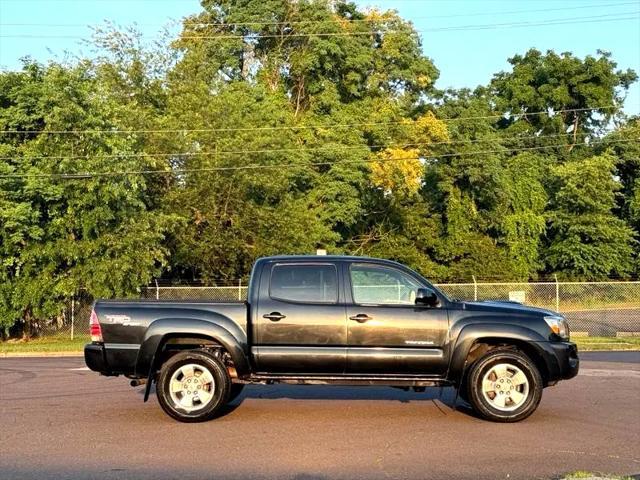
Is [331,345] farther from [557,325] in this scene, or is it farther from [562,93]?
[562,93]

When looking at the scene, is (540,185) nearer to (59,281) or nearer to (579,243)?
(579,243)

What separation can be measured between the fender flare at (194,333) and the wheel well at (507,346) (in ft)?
8.98

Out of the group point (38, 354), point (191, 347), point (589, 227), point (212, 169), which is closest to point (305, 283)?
point (191, 347)

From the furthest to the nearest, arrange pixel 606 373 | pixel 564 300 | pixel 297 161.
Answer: pixel 297 161
pixel 564 300
pixel 606 373

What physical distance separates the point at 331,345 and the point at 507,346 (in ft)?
7.18

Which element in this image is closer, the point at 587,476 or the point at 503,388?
the point at 587,476

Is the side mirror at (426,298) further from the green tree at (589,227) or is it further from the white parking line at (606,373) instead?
the green tree at (589,227)

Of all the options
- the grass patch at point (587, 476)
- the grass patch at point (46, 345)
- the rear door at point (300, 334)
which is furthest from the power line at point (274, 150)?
the grass patch at point (587, 476)

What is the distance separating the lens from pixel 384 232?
47.7 m

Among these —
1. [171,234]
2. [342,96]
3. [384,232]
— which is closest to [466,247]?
[384,232]

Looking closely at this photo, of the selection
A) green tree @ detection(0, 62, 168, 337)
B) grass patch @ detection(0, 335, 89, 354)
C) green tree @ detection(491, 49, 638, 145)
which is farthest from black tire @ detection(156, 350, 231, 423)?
green tree @ detection(491, 49, 638, 145)

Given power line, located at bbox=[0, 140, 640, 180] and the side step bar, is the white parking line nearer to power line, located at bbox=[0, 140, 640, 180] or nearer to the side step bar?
the side step bar

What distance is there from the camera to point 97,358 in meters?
8.89

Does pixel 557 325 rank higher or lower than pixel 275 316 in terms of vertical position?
lower
